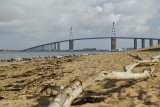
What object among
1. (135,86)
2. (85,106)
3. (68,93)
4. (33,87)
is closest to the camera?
(68,93)

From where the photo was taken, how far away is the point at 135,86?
10.2 metres

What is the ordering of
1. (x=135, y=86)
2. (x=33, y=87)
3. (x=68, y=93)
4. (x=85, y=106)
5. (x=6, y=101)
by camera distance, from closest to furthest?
(x=68, y=93), (x=85, y=106), (x=6, y=101), (x=135, y=86), (x=33, y=87)

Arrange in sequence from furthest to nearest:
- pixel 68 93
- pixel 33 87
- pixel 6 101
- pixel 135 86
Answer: pixel 33 87
pixel 135 86
pixel 6 101
pixel 68 93

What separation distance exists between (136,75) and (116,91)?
0.87 metres

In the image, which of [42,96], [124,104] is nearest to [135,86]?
[124,104]

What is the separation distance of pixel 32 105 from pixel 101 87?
2.58 meters

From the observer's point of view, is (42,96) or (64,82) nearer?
(42,96)

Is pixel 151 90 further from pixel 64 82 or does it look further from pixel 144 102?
pixel 64 82

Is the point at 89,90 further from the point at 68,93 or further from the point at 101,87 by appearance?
the point at 68,93

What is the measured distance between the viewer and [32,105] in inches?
345

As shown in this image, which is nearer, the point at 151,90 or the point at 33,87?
the point at 151,90

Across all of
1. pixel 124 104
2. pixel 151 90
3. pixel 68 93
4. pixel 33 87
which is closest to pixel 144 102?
pixel 124 104

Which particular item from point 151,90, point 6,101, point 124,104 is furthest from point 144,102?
point 6,101

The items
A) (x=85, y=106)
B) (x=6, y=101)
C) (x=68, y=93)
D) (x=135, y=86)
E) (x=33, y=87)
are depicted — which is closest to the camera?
(x=68, y=93)
